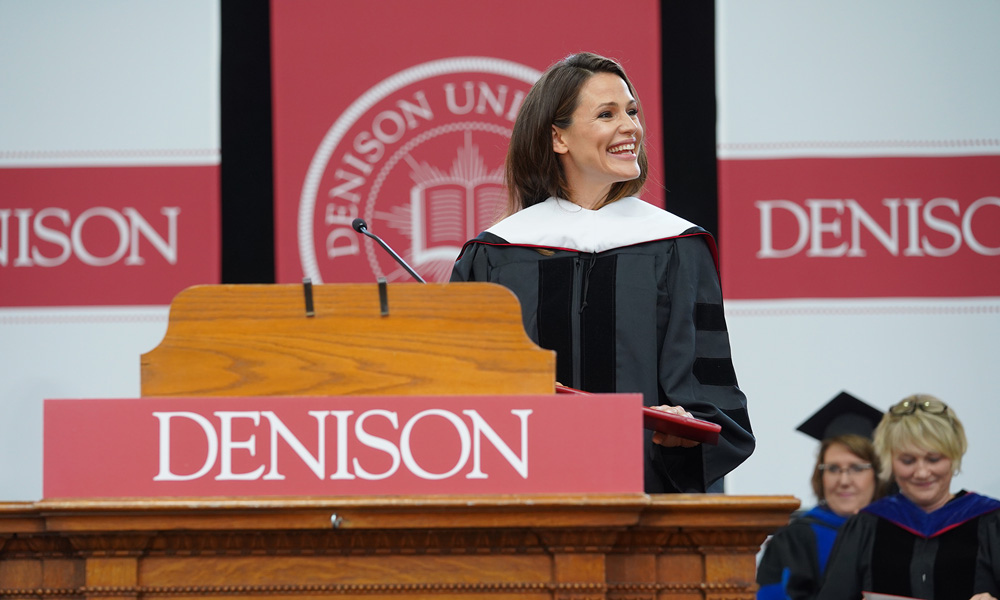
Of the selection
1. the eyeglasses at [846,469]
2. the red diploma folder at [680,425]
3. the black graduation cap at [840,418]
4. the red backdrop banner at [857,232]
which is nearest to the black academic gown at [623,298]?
the red diploma folder at [680,425]

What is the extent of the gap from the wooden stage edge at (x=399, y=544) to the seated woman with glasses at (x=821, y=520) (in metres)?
3.21

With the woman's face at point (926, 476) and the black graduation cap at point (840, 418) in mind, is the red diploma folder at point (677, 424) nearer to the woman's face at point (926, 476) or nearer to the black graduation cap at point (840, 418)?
the woman's face at point (926, 476)

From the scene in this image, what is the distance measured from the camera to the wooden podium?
1394mm

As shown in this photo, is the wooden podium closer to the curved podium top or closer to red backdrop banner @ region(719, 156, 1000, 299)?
the curved podium top

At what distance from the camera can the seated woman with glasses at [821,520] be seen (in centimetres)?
464

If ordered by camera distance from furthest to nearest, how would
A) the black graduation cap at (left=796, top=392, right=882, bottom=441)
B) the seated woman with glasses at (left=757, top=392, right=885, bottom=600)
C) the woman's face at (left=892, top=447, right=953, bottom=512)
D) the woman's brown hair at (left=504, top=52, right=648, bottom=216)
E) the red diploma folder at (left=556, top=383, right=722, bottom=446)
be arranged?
the seated woman with glasses at (left=757, top=392, right=885, bottom=600), the black graduation cap at (left=796, top=392, right=882, bottom=441), the woman's face at (left=892, top=447, right=953, bottom=512), the woman's brown hair at (left=504, top=52, right=648, bottom=216), the red diploma folder at (left=556, top=383, right=722, bottom=446)

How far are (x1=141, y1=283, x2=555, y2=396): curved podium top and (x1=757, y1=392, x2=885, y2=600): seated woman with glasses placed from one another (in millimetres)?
3261

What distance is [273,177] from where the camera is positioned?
15.0 feet

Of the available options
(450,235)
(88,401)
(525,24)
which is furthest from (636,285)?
(525,24)

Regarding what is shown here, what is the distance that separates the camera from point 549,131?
2570 millimetres

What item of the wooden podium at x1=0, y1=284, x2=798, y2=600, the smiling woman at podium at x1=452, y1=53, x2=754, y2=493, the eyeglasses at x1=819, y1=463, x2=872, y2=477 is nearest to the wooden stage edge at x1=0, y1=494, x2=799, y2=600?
the wooden podium at x1=0, y1=284, x2=798, y2=600

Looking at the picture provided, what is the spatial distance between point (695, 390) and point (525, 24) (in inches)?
104

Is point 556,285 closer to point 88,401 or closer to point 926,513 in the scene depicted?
point 88,401

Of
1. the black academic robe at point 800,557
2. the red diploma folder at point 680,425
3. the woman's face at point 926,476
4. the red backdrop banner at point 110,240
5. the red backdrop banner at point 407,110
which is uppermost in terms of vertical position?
the red backdrop banner at point 407,110
